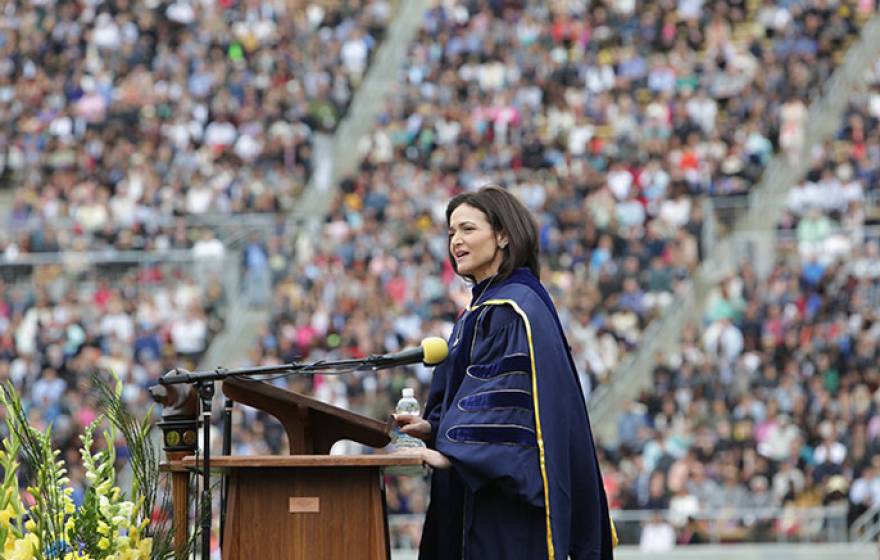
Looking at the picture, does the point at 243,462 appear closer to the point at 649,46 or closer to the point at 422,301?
the point at 422,301

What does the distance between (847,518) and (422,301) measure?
6.04 metres

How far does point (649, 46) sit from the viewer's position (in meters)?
27.5

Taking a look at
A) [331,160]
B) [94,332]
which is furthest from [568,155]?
[94,332]

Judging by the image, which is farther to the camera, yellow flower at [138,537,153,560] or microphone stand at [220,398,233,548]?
microphone stand at [220,398,233,548]

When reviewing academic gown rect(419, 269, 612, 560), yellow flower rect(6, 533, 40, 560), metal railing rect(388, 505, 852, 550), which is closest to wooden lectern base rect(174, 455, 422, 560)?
academic gown rect(419, 269, 612, 560)

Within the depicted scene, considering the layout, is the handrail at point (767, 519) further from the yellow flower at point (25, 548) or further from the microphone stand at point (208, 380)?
the yellow flower at point (25, 548)

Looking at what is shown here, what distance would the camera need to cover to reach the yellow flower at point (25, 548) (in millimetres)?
6754

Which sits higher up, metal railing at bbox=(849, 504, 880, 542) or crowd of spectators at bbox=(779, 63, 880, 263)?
crowd of spectators at bbox=(779, 63, 880, 263)

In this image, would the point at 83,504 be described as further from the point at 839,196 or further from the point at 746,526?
the point at 839,196

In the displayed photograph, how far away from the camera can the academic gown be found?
7219mm

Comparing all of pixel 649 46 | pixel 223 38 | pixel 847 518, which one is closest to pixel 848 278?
pixel 847 518

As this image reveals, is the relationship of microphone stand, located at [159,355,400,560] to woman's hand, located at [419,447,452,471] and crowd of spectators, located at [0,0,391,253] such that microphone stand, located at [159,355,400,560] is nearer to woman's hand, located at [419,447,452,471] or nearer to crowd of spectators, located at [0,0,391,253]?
woman's hand, located at [419,447,452,471]

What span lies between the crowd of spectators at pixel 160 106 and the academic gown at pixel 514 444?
17307 mm

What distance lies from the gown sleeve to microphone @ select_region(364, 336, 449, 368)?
0.48 feet
